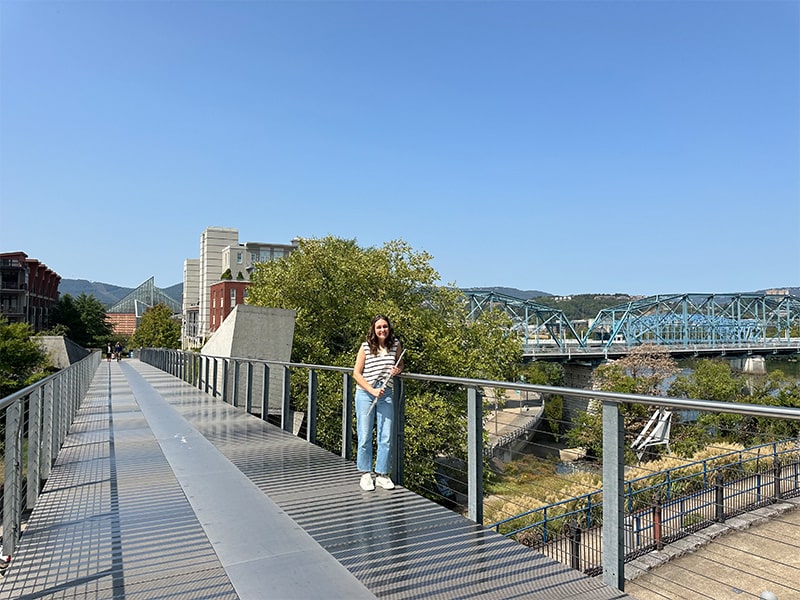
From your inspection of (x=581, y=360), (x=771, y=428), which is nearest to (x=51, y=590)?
(x=771, y=428)

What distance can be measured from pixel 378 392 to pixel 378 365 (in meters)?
0.23

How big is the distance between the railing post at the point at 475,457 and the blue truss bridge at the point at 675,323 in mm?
83015

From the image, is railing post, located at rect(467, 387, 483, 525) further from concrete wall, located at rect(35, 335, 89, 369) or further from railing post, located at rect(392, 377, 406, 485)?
concrete wall, located at rect(35, 335, 89, 369)

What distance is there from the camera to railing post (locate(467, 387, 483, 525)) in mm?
4188

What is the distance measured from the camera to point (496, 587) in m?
2.98

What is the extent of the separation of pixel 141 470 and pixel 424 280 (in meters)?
20.3

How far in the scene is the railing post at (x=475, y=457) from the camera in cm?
419

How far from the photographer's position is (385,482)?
502 cm

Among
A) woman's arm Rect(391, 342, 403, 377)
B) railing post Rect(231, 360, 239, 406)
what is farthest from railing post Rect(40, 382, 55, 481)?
railing post Rect(231, 360, 239, 406)

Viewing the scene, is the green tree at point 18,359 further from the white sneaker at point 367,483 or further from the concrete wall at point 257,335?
the white sneaker at point 367,483

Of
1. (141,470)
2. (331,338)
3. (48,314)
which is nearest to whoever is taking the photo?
(141,470)

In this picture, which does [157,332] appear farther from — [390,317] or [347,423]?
[347,423]

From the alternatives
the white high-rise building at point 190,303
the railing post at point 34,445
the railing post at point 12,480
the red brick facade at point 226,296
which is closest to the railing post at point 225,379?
the railing post at point 34,445

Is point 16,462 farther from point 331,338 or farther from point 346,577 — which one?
point 331,338
